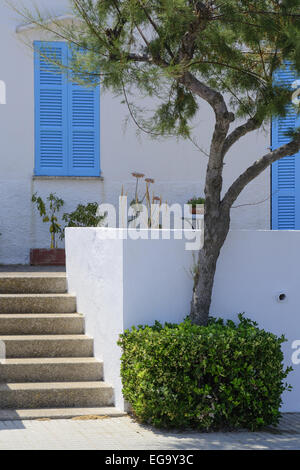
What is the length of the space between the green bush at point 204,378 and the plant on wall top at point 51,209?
14.4 ft

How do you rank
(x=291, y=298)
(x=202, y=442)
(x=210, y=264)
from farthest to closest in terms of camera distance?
(x=291, y=298) < (x=210, y=264) < (x=202, y=442)

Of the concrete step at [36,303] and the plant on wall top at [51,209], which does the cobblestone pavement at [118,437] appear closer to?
the concrete step at [36,303]

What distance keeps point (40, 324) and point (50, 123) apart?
13.2 feet

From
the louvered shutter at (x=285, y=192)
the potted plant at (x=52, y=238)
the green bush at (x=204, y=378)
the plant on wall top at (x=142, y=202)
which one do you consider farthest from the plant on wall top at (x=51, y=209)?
the green bush at (x=204, y=378)

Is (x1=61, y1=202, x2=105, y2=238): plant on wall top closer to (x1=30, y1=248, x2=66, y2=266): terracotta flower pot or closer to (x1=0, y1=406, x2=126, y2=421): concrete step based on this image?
(x1=30, y1=248, x2=66, y2=266): terracotta flower pot

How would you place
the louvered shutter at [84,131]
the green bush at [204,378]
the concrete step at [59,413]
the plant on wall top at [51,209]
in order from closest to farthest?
the green bush at [204,378] → the concrete step at [59,413] → the plant on wall top at [51,209] → the louvered shutter at [84,131]

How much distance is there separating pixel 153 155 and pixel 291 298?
4.37 meters

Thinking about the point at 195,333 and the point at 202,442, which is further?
the point at 195,333

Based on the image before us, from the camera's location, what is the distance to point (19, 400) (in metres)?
7.26

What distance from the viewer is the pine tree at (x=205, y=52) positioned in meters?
6.86

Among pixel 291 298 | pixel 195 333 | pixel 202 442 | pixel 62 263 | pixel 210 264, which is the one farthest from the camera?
pixel 62 263

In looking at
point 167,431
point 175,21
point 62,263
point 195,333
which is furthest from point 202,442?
point 62,263

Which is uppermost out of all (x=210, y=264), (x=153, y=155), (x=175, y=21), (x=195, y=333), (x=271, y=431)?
(x=175, y=21)

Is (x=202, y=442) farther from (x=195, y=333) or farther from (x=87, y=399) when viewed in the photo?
(x=87, y=399)
